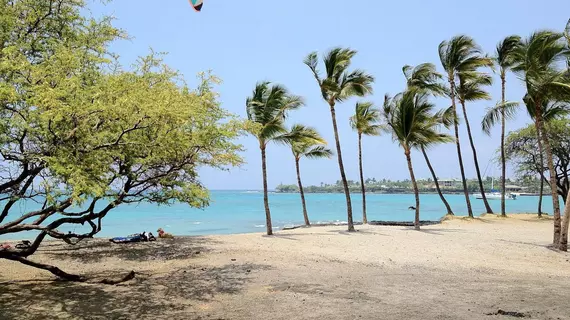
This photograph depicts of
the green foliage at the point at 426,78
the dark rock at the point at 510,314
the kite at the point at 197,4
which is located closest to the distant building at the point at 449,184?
the green foliage at the point at 426,78

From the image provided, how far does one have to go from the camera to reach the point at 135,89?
6.64 meters

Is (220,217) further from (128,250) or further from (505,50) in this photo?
(128,250)

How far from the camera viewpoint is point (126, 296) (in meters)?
6.75

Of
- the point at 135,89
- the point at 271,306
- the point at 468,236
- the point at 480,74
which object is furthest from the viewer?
the point at 480,74

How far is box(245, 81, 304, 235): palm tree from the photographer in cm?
1670

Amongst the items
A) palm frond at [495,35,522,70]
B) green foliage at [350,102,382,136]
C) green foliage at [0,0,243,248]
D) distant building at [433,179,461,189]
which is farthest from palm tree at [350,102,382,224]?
distant building at [433,179,461,189]

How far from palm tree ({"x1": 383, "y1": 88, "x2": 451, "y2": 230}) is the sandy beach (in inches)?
244

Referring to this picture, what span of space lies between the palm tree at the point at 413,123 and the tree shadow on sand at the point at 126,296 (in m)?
11.9

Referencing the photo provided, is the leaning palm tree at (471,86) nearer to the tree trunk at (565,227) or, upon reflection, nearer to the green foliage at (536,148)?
the green foliage at (536,148)

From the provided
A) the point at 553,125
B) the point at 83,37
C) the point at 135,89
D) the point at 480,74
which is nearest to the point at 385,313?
the point at 135,89

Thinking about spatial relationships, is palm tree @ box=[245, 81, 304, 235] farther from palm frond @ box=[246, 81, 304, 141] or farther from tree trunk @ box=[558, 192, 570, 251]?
tree trunk @ box=[558, 192, 570, 251]

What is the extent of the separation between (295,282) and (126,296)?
118 inches

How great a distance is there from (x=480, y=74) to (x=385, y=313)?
21790mm

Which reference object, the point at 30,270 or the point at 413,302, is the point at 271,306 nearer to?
the point at 413,302
